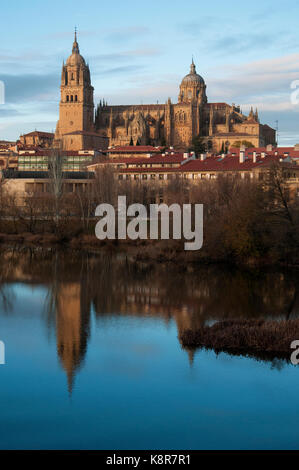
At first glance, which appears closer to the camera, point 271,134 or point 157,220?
point 157,220

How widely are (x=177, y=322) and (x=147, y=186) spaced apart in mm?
26256

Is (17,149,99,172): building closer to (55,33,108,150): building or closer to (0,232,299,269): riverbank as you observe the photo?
(55,33,108,150): building

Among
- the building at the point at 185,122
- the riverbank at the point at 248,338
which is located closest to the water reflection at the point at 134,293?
the riverbank at the point at 248,338

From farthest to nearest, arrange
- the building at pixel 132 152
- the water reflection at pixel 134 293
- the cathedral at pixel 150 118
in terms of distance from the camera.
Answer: the cathedral at pixel 150 118 → the building at pixel 132 152 → the water reflection at pixel 134 293

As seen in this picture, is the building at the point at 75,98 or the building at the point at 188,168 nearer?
the building at the point at 188,168

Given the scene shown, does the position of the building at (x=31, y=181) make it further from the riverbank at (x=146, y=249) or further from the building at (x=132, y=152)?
the building at (x=132, y=152)

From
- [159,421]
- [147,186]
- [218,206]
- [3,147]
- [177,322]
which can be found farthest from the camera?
[3,147]

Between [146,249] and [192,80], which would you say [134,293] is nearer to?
[146,249]

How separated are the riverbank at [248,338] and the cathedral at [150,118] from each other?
7118 centimetres

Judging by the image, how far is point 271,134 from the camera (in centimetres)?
9038

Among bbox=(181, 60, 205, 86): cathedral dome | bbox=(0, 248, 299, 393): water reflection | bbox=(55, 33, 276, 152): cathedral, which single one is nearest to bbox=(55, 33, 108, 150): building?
bbox=(55, 33, 276, 152): cathedral

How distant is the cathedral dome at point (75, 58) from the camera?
91.8 meters

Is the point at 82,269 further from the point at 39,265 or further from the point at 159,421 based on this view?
the point at 159,421
